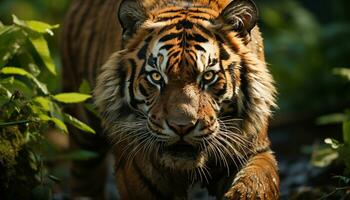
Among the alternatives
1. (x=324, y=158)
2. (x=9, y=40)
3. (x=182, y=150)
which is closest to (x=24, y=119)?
(x=9, y=40)

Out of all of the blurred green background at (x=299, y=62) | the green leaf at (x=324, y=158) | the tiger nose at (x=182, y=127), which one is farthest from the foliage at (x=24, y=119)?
the blurred green background at (x=299, y=62)

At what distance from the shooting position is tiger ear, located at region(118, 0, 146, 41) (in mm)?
5086

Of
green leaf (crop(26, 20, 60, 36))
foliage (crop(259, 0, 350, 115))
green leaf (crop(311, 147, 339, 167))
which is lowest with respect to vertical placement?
foliage (crop(259, 0, 350, 115))

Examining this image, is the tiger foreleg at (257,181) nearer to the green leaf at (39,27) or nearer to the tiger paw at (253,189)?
the tiger paw at (253,189)

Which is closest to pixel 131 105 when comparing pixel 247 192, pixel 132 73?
pixel 132 73

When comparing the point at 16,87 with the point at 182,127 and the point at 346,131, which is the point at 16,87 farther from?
the point at 346,131

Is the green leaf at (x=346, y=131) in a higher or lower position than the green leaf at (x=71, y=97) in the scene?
lower

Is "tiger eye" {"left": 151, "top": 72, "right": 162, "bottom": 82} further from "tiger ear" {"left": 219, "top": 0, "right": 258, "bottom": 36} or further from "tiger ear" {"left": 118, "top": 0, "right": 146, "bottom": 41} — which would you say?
"tiger ear" {"left": 219, "top": 0, "right": 258, "bottom": 36}

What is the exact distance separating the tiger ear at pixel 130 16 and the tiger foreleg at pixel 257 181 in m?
1.03

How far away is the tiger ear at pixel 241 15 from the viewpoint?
5.01 meters

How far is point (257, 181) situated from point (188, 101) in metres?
0.67

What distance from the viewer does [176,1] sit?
5.34m

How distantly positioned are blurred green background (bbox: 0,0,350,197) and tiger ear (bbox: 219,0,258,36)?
397 centimetres

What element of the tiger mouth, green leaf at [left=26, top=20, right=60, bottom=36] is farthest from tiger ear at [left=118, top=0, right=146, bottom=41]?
the tiger mouth
